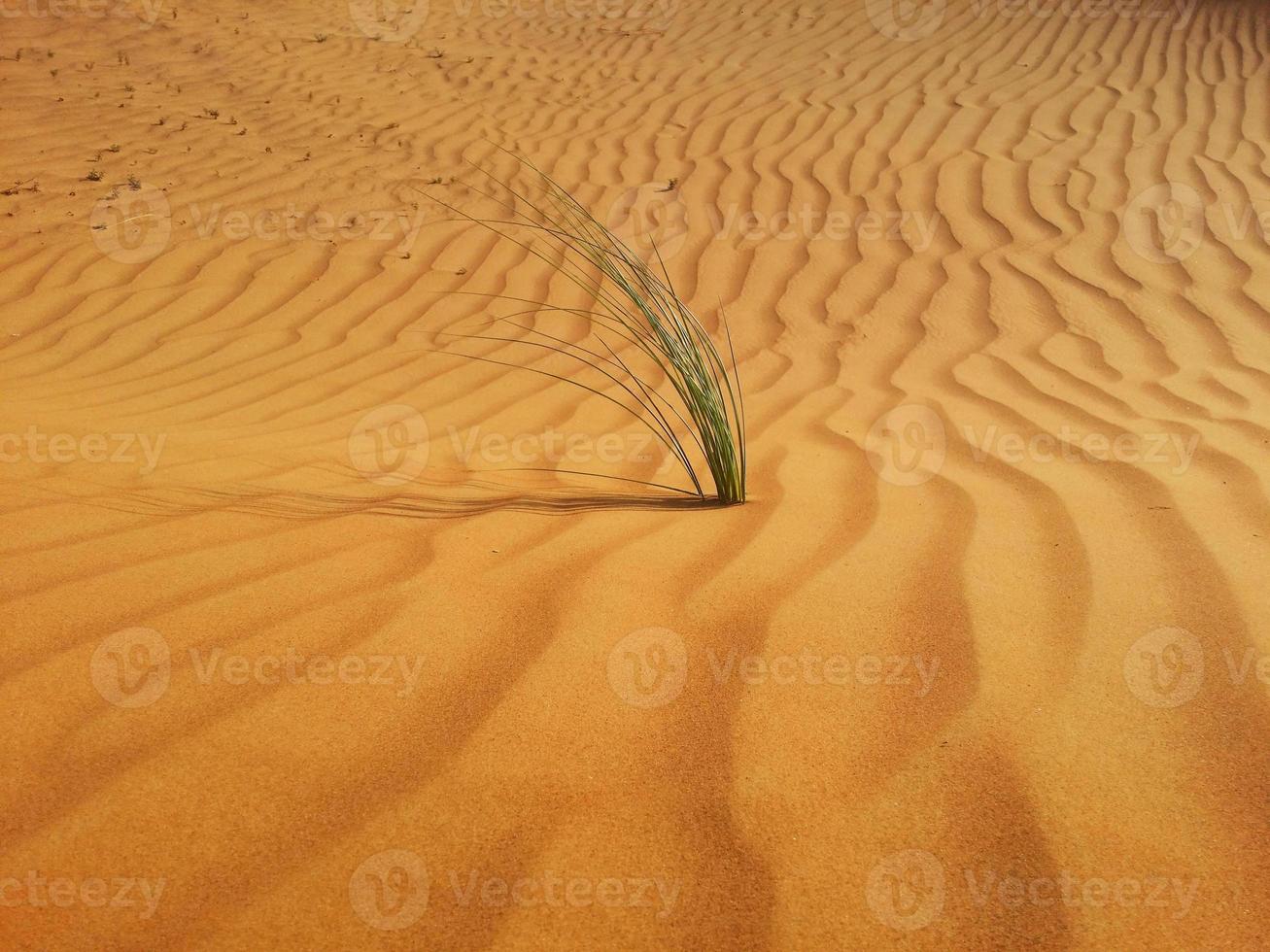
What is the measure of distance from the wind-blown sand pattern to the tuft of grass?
135 mm

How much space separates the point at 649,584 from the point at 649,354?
0.67 metres

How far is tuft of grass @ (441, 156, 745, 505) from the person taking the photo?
2258 millimetres

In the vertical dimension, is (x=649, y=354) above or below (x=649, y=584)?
above

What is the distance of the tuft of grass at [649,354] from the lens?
7.41 feet

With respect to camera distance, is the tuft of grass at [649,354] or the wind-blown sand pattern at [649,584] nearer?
the wind-blown sand pattern at [649,584]

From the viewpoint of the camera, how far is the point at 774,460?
2.62m

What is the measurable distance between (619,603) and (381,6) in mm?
9619

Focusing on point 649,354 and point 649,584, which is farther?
point 649,354

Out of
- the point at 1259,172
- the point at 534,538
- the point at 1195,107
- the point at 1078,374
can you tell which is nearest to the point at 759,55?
the point at 1195,107

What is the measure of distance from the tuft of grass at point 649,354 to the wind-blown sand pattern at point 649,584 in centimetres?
13

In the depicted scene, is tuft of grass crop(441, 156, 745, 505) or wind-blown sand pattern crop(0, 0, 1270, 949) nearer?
wind-blown sand pattern crop(0, 0, 1270, 949)

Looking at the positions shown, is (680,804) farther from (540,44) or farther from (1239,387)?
(540,44)

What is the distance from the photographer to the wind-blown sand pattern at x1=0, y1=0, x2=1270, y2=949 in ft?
3.72

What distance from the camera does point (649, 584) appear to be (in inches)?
72.7
